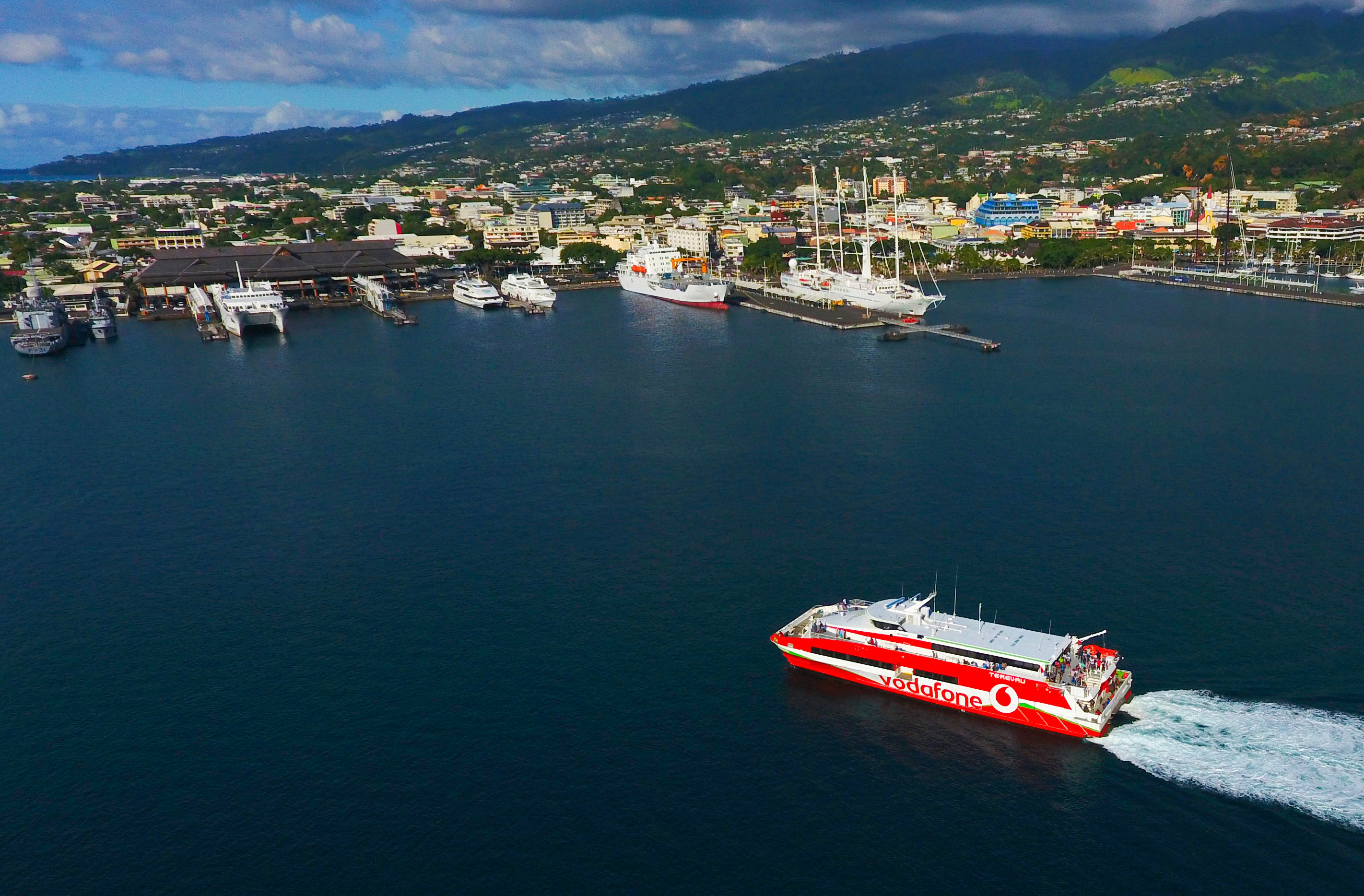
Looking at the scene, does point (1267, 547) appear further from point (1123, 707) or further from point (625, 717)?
point (625, 717)

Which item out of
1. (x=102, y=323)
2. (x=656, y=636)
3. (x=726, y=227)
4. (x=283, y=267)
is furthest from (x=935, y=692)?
(x=726, y=227)

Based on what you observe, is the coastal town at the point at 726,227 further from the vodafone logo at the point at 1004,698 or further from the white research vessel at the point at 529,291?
the vodafone logo at the point at 1004,698

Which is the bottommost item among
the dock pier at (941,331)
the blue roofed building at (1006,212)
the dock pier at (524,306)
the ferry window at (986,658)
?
the ferry window at (986,658)

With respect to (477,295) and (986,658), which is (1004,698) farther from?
(477,295)

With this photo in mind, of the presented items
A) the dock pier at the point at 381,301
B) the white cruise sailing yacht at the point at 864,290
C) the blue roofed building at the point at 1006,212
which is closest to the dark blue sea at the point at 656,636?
the white cruise sailing yacht at the point at 864,290

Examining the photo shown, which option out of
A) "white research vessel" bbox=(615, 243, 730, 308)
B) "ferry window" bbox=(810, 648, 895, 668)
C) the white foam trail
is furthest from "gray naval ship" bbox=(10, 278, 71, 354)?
the white foam trail

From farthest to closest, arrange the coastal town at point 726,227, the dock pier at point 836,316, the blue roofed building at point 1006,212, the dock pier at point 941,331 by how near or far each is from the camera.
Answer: the blue roofed building at point 1006,212 → the coastal town at point 726,227 → the dock pier at point 836,316 → the dock pier at point 941,331
